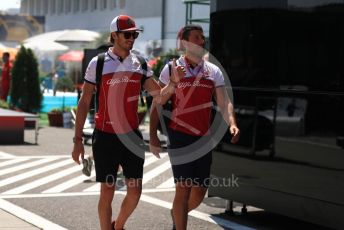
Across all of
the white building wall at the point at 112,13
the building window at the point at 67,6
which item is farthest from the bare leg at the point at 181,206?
the building window at the point at 67,6

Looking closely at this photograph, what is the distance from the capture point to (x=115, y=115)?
6.26 m

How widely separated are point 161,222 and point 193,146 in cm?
161

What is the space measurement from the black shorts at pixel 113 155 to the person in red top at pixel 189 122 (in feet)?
1.23

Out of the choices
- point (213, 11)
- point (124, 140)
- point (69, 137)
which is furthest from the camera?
point (69, 137)

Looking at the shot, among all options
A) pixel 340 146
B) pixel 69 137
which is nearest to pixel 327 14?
pixel 340 146

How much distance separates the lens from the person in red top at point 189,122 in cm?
658

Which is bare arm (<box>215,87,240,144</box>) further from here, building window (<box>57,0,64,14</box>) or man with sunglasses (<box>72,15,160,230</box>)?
building window (<box>57,0,64,14</box>)

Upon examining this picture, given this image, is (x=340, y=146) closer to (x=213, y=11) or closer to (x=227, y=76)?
(x=227, y=76)

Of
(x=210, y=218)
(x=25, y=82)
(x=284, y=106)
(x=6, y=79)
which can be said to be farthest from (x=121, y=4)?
(x=284, y=106)

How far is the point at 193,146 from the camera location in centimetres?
659

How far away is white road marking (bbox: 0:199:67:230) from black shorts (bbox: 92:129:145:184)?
4.73 feet

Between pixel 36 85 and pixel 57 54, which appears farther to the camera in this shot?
pixel 57 54

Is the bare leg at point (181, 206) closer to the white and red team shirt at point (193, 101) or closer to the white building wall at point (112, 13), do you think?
the white and red team shirt at point (193, 101)

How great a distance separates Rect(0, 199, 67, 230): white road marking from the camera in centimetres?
753
